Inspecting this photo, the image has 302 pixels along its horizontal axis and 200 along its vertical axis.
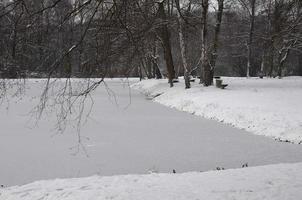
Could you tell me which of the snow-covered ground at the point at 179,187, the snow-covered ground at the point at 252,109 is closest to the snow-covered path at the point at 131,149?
the snow-covered ground at the point at 252,109

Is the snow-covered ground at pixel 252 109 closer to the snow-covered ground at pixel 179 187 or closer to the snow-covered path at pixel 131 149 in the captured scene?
the snow-covered path at pixel 131 149

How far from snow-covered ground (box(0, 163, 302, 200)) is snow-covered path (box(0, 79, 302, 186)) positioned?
185 cm

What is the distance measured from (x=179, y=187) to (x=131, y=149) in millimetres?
5059

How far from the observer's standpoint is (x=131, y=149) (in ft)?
39.0

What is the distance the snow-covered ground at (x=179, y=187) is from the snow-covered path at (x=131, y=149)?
1847 mm

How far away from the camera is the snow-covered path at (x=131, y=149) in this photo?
32.5 feet

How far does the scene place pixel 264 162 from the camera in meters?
10.6

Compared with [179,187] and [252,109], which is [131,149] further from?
[252,109]

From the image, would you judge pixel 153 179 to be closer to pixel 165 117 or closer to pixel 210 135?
pixel 210 135

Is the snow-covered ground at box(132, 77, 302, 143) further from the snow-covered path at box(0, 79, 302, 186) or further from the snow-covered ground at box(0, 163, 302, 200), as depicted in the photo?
the snow-covered ground at box(0, 163, 302, 200)

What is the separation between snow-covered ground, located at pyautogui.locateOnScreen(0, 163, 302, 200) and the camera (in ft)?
21.2

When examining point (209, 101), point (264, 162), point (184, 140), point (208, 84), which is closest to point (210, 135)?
point (184, 140)

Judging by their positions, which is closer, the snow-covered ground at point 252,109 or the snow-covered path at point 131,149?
the snow-covered path at point 131,149

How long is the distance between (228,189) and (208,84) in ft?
66.7
